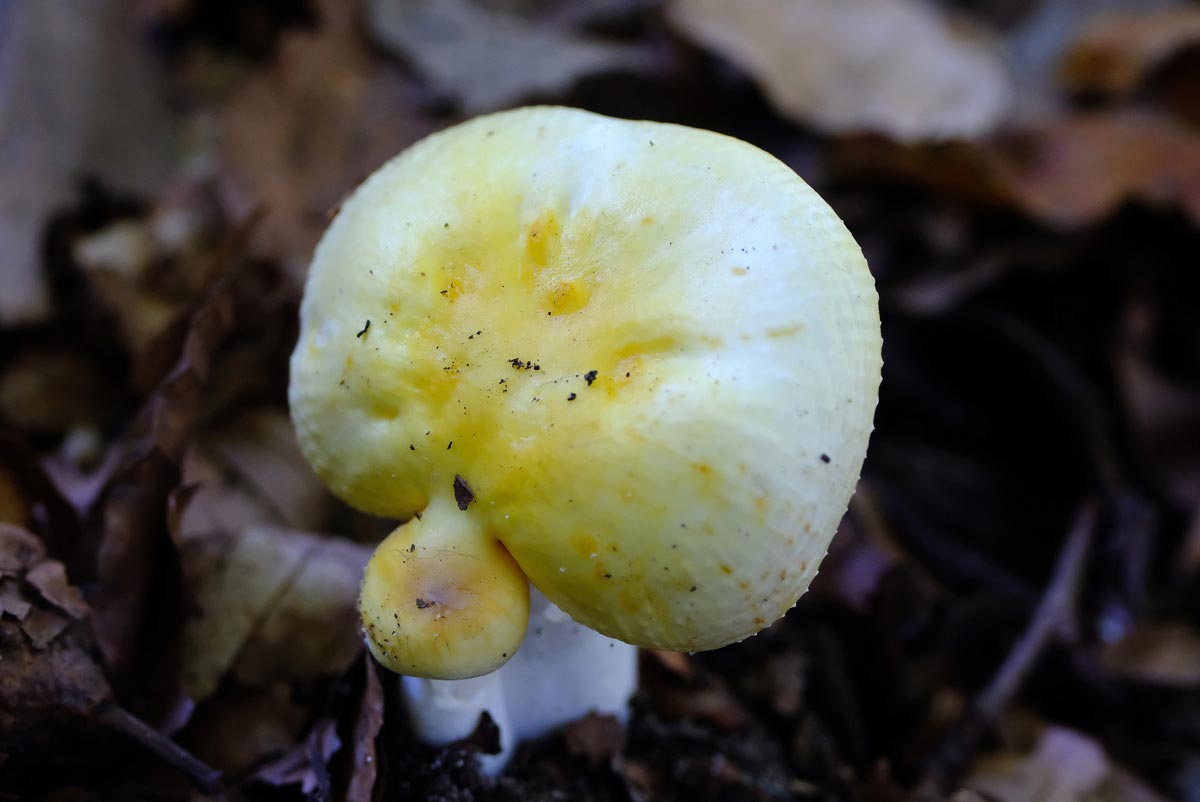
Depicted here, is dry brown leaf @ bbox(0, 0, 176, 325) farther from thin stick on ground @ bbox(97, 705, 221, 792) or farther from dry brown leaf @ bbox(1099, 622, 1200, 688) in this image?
dry brown leaf @ bbox(1099, 622, 1200, 688)

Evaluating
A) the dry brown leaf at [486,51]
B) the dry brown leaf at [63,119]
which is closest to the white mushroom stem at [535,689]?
the dry brown leaf at [63,119]

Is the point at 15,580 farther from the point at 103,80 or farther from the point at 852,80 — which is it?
the point at 852,80

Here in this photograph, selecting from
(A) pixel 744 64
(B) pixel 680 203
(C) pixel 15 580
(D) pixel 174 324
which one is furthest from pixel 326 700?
(A) pixel 744 64

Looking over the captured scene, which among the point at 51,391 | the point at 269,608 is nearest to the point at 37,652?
the point at 269,608

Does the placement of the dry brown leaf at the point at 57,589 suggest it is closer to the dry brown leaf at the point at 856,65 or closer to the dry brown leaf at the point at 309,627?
the dry brown leaf at the point at 309,627

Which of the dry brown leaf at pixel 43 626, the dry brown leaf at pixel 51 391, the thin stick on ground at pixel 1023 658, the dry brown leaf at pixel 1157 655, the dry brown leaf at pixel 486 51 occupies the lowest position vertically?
the dry brown leaf at pixel 1157 655

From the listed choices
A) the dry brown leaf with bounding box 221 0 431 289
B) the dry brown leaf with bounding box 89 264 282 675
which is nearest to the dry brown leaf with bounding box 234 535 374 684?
the dry brown leaf with bounding box 89 264 282 675
